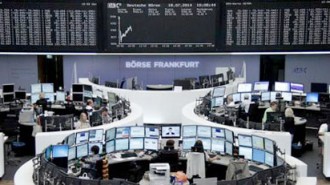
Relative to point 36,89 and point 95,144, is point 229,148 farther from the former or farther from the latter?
point 36,89

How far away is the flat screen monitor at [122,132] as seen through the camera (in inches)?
415

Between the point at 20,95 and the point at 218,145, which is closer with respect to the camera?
the point at 218,145

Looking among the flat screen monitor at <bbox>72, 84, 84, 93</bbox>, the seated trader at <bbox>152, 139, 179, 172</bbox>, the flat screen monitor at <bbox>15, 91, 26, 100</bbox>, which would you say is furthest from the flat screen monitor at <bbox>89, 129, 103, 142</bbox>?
the flat screen monitor at <bbox>15, 91, 26, 100</bbox>

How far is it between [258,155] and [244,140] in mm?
371

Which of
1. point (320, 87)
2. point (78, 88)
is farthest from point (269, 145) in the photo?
point (78, 88)

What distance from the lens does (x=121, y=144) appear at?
1059 centimetres

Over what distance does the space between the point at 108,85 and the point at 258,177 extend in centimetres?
933

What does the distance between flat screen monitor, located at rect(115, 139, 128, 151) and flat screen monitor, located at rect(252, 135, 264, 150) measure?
2.39 meters

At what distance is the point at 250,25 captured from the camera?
1472 cm

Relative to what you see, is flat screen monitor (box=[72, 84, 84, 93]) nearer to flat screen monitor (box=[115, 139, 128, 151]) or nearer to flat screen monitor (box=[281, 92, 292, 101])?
flat screen monitor (box=[115, 139, 128, 151])

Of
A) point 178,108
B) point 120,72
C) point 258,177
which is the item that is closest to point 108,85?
point 120,72

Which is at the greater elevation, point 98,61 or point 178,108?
point 98,61

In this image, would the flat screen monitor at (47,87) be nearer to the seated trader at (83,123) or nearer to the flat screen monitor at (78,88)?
the flat screen monitor at (78,88)

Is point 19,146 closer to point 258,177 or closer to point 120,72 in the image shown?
point 120,72
